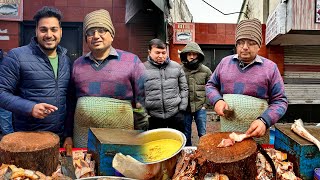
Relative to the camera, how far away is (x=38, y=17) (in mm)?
2619

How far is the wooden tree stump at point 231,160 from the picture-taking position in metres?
1.84

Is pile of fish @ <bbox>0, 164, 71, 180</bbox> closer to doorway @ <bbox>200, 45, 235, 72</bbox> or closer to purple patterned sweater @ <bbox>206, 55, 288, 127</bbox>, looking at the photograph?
purple patterned sweater @ <bbox>206, 55, 288, 127</bbox>

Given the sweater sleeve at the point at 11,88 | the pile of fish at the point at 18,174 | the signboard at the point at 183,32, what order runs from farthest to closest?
the signboard at the point at 183,32 → the sweater sleeve at the point at 11,88 → the pile of fish at the point at 18,174

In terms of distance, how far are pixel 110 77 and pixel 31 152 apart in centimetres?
95

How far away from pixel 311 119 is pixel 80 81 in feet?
32.4

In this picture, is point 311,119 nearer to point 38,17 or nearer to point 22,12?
point 22,12

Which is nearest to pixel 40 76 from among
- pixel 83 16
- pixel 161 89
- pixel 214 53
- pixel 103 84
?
pixel 103 84

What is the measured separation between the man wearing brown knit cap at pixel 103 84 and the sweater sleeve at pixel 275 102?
→ 103 cm

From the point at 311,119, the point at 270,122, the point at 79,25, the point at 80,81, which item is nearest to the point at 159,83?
the point at 80,81

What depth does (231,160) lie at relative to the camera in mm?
1855

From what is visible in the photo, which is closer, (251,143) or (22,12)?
(251,143)

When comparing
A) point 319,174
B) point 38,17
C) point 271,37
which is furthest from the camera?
point 271,37

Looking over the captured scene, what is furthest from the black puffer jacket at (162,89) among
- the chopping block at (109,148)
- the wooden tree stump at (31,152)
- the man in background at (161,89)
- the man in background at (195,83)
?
the wooden tree stump at (31,152)

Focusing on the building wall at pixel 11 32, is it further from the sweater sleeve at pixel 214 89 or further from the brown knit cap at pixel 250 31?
the brown knit cap at pixel 250 31
